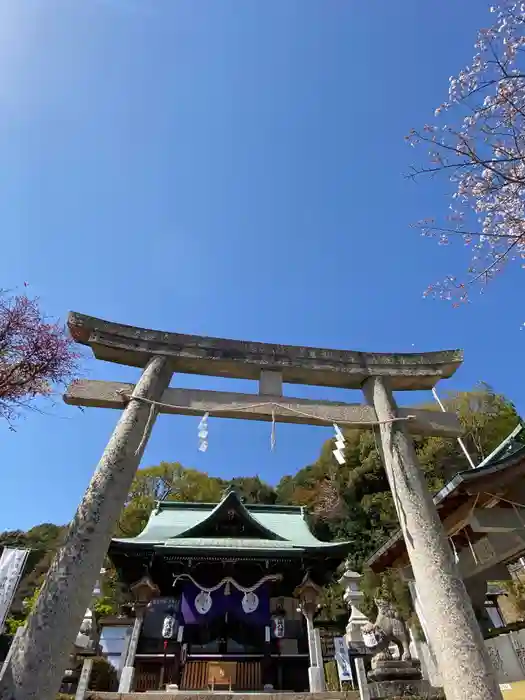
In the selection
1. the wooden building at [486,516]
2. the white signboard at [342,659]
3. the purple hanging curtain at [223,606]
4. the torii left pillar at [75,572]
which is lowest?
the torii left pillar at [75,572]

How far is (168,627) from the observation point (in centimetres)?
1165

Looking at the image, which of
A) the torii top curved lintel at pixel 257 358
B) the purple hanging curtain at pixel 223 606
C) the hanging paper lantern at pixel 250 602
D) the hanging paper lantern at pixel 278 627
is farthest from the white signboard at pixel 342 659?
the torii top curved lintel at pixel 257 358

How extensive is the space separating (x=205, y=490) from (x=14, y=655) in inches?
1367

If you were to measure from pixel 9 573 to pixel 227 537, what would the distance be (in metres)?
6.61

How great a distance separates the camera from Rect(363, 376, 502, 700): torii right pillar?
308 centimetres

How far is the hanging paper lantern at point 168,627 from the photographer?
11484mm

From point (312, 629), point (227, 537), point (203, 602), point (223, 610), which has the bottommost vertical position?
point (312, 629)

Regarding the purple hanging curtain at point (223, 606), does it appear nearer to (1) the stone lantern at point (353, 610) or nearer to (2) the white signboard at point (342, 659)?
(2) the white signboard at point (342, 659)

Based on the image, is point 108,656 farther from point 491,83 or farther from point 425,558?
point 491,83

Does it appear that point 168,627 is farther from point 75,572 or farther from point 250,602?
point 75,572

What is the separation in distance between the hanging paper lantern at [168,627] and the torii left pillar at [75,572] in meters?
10.2

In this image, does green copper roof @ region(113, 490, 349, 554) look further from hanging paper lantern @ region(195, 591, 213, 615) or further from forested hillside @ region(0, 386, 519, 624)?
forested hillside @ region(0, 386, 519, 624)

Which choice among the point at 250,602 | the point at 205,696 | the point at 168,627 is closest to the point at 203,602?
the point at 168,627

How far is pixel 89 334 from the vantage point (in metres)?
4.95
